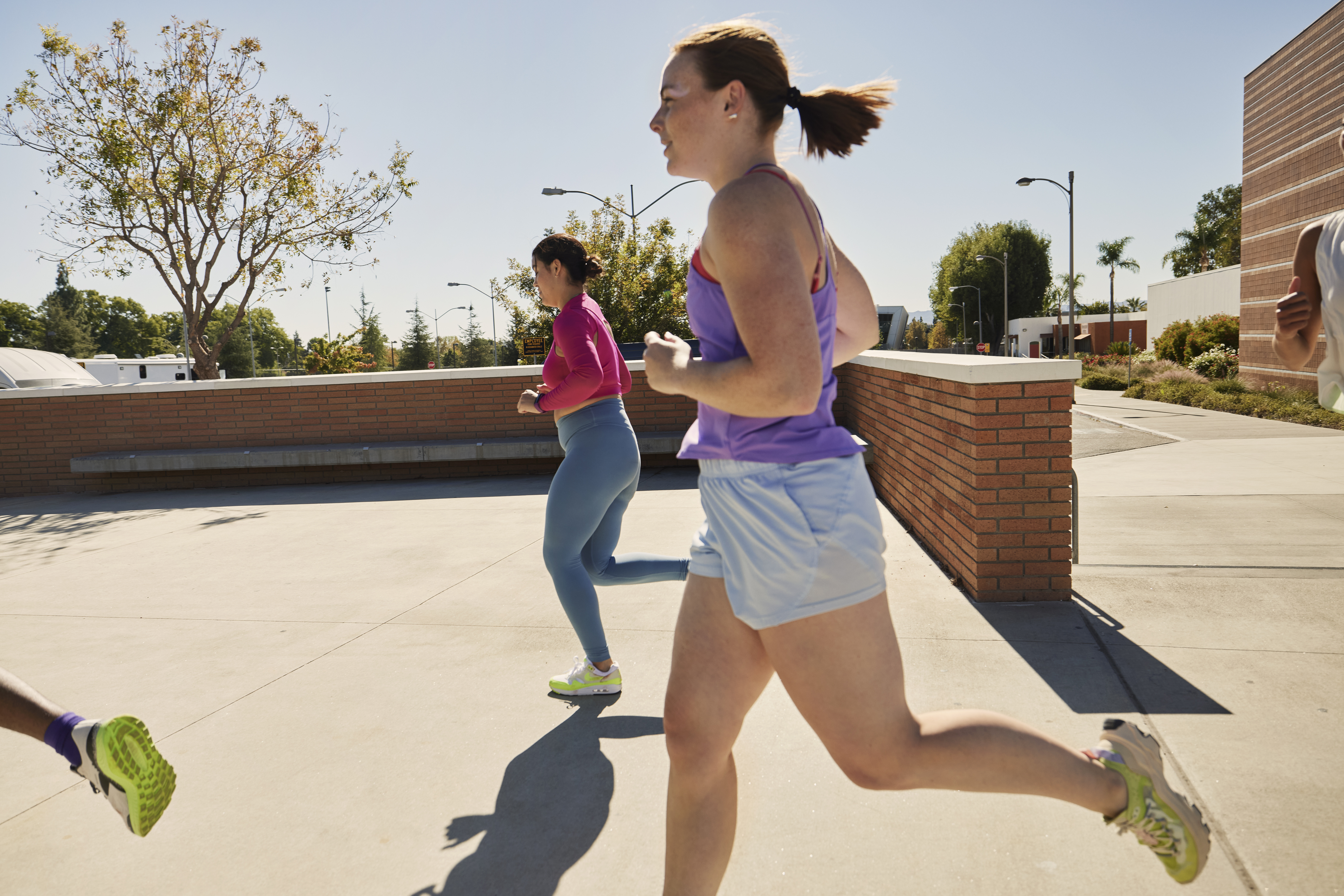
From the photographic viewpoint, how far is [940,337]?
364ft

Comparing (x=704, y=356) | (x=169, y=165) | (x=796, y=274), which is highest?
(x=169, y=165)

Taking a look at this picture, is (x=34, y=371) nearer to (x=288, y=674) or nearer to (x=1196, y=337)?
(x=288, y=674)

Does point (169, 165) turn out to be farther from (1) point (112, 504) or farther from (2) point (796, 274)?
(2) point (796, 274)

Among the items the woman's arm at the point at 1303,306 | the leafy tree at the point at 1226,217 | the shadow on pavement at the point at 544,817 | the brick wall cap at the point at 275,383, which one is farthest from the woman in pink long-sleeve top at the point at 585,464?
the leafy tree at the point at 1226,217

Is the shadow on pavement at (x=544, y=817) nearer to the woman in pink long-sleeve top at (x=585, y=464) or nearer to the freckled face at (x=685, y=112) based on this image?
the woman in pink long-sleeve top at (x=585, y=464)

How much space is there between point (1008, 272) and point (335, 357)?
A: 2582 inches

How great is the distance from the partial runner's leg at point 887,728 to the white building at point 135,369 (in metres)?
28.8

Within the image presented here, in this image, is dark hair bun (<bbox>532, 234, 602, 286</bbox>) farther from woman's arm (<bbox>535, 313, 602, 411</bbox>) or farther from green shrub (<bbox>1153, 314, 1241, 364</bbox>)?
green shrub (<bbox>1153, 314, 1241, 364</bbox>)

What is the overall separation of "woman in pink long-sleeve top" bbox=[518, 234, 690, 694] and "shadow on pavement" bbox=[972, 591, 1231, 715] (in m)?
1.59

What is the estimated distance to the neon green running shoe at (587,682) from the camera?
11.6 feet

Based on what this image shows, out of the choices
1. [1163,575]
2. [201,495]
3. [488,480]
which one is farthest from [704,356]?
[201,495]

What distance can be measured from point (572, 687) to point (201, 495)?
939 centimetres

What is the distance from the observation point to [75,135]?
15.4 m

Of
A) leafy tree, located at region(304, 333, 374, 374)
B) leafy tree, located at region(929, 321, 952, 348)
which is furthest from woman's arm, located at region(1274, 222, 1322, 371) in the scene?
leafy tree, located at region(929, 321, 952, 348)
